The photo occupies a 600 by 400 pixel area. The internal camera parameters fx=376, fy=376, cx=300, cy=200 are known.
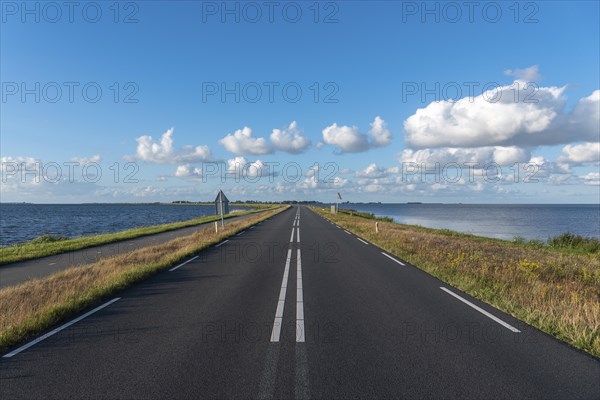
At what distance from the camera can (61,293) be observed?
28.0 ft

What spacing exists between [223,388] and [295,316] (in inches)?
116

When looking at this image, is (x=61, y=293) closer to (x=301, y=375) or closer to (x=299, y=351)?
(x=299, y=351)

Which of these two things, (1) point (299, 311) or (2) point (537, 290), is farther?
(2) point (537, 290)

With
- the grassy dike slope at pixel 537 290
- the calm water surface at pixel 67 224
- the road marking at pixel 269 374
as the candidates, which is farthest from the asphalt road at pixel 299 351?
the calm water surface at pixel 67 224

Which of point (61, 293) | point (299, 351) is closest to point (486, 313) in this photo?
point (299, 351)

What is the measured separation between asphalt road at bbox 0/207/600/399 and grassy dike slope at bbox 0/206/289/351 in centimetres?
48

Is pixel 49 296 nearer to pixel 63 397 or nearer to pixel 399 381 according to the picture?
pixel 63 397

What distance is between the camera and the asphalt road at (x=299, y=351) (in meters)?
4.14

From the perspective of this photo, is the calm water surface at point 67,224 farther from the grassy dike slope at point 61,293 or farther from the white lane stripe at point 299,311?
the white lane stripe at point 299,311

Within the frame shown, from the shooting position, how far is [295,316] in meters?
6.96

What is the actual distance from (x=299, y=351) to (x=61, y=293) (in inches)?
250

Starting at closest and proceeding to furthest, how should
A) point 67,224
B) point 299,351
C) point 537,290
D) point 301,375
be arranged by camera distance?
point 301,375 → point 299,351 → point 537,290 → point 67,224

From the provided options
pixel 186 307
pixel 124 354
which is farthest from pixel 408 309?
pixel 124 354

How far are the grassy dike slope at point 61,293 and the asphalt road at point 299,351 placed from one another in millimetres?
484
